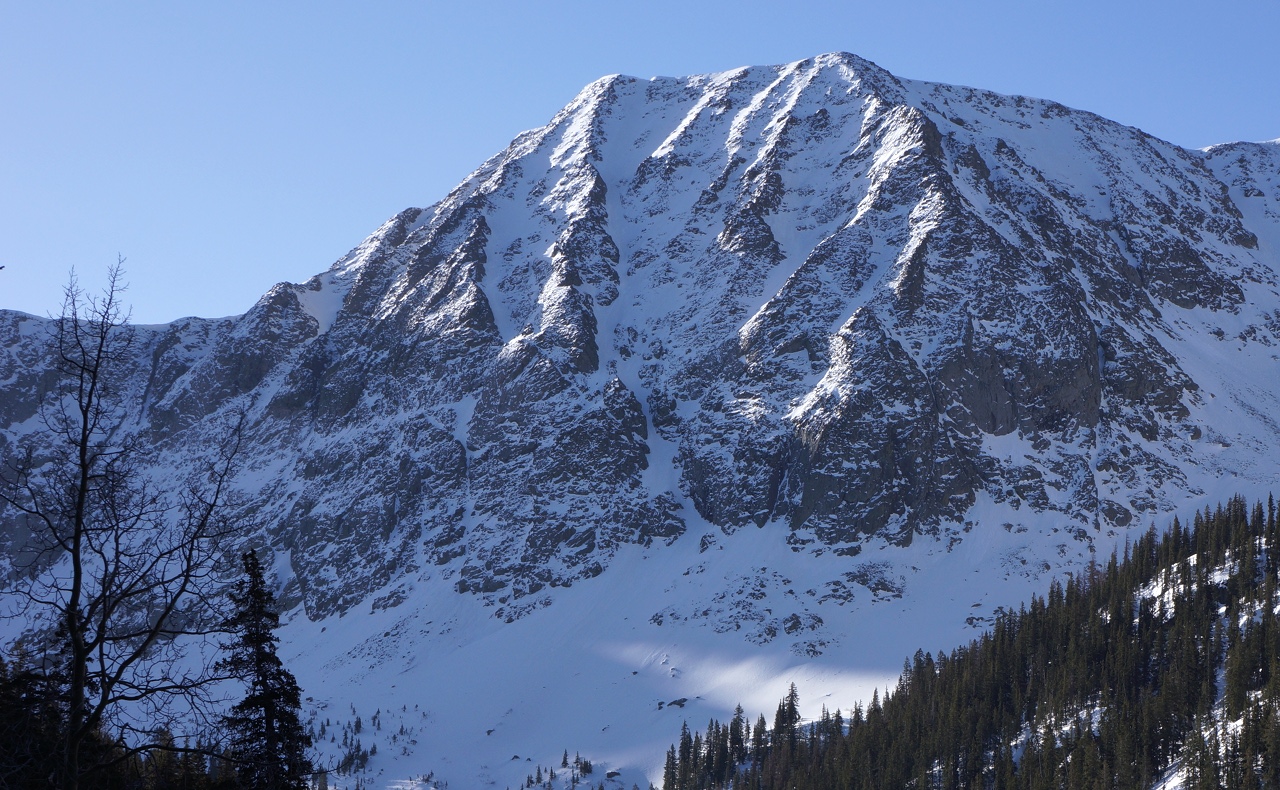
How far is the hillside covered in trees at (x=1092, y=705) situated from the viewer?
320ft

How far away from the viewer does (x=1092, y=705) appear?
115m

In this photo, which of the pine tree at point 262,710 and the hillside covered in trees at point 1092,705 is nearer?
the pine tree at point 262,710

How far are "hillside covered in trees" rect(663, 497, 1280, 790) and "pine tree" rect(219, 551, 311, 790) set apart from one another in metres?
80.4

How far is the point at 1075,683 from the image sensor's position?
11969 cm

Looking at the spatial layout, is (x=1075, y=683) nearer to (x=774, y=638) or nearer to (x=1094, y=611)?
(x=1094, y=611)

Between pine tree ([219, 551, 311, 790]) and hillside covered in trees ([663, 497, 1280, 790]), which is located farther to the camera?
hillside covered in trees ([663, 497, 1280, 790])

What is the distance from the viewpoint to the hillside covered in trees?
9750 cm

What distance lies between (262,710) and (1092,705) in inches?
4196

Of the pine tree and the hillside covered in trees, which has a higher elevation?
the pine tree

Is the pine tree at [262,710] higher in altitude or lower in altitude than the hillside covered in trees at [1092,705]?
higher

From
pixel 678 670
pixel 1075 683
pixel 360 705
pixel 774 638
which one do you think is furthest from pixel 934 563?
pixel 360 705

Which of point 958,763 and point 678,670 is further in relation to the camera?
point 678,670

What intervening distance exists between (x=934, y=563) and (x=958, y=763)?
294 feet

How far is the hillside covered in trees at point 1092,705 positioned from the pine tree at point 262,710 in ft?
264
